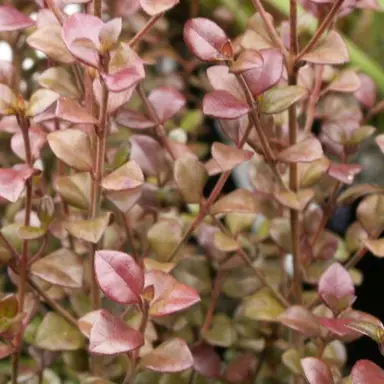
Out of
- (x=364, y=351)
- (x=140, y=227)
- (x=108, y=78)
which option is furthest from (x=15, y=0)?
(x=364, y=351)


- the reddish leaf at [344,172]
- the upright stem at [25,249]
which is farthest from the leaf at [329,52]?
the upright stem at [25,249]

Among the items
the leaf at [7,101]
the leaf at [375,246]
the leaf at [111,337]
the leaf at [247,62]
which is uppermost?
the leaf at [247,62]

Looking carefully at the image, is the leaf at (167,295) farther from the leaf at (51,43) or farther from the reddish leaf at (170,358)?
the leaf at (51,43)

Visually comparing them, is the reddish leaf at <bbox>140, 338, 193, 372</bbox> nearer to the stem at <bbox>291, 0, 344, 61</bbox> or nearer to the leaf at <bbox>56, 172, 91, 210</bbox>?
the leaf at <bbox>56, 172, 91, 210</bbox>

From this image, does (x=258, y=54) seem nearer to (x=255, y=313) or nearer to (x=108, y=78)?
(x=108, y=78)

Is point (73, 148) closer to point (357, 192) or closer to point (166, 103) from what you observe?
point (166, 103)

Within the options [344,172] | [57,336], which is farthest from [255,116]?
[57,336]
